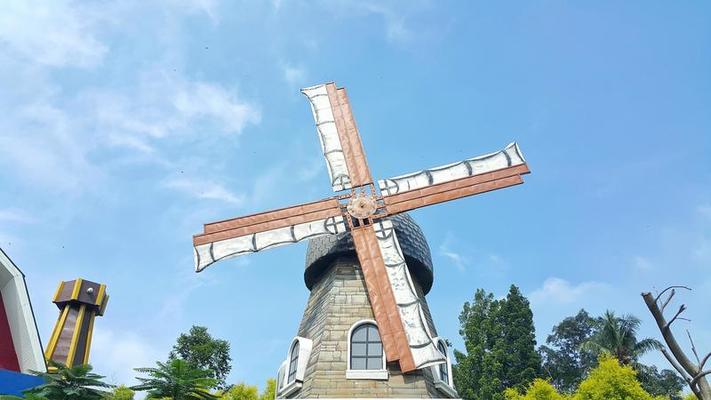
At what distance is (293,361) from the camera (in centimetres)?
1411

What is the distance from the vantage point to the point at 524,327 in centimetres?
3494

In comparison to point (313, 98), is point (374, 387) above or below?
below

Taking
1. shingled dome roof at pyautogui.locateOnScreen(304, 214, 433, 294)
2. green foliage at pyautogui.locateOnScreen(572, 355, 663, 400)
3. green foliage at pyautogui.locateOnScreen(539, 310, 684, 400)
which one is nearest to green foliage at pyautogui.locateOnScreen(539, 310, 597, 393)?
green foliage at pyautogui.locateOnScreen(539, 310, 684, 400)

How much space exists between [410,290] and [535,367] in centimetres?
2291

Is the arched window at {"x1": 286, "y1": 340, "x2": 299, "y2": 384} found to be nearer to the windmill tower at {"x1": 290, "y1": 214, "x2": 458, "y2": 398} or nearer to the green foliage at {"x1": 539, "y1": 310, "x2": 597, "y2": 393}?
the windmill tower at {"x1": 290, "y1": 214, "x2": 458, "y2": 398}

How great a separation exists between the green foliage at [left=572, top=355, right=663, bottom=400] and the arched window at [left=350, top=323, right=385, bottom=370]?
13232mm

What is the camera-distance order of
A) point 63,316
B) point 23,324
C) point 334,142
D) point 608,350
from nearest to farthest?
point 23,324, point 334,142, point 63,316, point 608,350

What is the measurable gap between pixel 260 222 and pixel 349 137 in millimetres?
3398

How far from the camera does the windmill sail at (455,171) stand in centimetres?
1538

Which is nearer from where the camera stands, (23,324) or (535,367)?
(23,324)

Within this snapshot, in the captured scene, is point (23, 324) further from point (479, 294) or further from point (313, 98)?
point (479, 294)

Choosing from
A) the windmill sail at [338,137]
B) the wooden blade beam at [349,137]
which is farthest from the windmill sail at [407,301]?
the windmill sail at [338,137]

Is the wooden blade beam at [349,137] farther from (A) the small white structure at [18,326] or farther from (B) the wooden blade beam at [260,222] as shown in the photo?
(A) the small white structure at [18,326]

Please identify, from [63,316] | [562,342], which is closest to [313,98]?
[63,316]
